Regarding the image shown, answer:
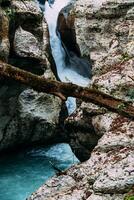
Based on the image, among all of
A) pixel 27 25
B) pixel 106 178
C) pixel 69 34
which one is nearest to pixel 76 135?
pixel 106 178

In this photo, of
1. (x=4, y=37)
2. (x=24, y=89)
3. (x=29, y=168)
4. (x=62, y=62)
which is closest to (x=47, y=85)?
(x=4, y=37)

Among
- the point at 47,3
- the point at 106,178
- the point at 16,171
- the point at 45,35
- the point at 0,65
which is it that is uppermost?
the point at 47,3

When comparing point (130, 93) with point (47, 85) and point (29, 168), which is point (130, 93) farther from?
point (29, 168)

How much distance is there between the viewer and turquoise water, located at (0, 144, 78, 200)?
53.7 ft

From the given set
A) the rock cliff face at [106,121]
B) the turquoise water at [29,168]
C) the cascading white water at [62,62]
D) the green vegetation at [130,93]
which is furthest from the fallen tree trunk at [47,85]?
the cascading white water at [62,62]

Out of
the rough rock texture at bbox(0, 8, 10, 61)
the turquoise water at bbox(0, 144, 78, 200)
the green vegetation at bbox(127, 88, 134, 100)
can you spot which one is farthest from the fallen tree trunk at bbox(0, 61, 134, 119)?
the turquoise water at bbox(0, 144, 78, 200)

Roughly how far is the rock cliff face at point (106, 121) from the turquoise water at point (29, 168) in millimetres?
3780

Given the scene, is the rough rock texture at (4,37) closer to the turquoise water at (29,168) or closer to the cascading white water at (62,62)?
the turquoise water at (29,168)

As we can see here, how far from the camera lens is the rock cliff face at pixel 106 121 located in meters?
9.12

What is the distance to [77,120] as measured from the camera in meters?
13.4

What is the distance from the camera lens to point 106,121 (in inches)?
473

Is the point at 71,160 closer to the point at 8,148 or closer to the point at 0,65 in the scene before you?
the point at 8,148

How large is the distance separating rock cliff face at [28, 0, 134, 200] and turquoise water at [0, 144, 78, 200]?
3.78 m

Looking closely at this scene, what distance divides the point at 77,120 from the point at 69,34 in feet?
35.6
